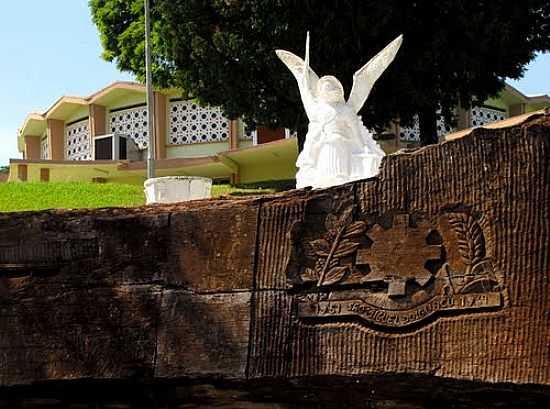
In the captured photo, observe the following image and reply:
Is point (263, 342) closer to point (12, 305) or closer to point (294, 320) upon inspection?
point (294, 320)

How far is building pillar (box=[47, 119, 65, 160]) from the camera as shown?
887 inches

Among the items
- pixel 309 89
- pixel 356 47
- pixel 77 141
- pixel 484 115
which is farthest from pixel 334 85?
pixel 77 141

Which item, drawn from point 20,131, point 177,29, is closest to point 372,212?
point 177,29

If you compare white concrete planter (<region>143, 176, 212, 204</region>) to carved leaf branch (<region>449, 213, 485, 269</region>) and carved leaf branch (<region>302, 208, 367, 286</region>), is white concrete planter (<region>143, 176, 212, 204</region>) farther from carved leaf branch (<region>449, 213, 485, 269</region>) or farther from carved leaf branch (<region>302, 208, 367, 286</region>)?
carved leaf branch (<region>449, 213, 485, 269</region>)

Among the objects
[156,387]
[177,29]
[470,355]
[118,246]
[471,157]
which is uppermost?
[177,29]

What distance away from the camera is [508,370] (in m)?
2.36

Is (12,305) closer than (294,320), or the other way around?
(294,320)

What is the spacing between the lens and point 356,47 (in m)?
12.5

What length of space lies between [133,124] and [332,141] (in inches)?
513

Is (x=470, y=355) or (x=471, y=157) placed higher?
(x=471, y=157)

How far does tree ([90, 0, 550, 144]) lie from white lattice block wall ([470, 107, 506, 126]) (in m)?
5.83

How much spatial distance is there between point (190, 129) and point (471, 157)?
18.1 meters

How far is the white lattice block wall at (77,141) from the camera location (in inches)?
859

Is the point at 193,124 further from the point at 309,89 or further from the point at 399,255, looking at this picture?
the point at 399,255
